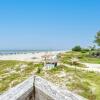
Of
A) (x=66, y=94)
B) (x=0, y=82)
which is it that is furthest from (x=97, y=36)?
(x=66, y=94)

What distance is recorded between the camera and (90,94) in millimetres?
18000

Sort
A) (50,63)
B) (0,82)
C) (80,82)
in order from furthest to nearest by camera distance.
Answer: (50,63)
(0,82)
(80,82)

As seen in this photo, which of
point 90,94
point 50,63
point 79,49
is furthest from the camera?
point 79,49

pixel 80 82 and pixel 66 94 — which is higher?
pixel 66 94

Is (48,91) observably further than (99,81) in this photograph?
No

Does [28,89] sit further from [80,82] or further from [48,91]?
[80,82]

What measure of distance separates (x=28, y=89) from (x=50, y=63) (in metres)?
29.6

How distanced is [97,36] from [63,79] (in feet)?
134

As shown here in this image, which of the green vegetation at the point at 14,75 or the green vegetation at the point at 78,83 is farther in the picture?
the green vegetation at the point at 14,75

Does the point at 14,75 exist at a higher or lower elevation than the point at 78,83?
lower

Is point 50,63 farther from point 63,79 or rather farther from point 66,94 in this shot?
point 66,94

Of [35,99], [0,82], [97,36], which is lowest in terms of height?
[0,82]

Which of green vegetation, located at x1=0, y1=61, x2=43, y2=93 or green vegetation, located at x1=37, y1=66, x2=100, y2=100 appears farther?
green vegetation, located at x1=0, y1=61, x2=43, y2=93

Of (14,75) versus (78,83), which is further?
(14,75)
